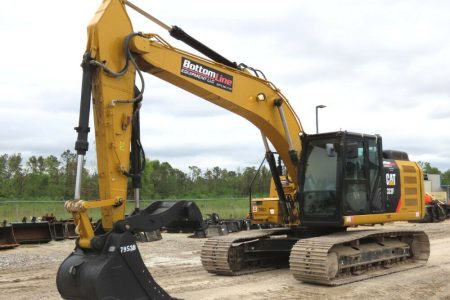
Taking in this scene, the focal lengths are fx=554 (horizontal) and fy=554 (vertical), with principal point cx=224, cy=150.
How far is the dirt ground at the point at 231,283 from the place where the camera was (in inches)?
338

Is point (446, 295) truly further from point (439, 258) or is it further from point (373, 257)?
point (439, 258)

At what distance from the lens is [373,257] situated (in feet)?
34.1

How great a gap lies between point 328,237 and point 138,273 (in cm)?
438

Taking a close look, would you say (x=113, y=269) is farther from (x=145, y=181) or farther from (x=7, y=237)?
(x=145, y=181)

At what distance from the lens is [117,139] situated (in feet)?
23.4

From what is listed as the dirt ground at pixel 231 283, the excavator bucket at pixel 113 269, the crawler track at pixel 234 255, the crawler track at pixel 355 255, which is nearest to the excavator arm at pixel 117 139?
the excavator bucket at pixel 113 269

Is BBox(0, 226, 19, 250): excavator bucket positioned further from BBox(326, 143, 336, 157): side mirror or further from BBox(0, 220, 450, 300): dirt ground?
BBox(326, 143, 336, 157): side mirror

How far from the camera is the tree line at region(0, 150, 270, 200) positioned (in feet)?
122

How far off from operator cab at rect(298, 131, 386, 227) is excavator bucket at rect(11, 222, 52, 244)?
9.77 meters

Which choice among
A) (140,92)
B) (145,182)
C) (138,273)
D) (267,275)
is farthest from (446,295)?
(145,182)

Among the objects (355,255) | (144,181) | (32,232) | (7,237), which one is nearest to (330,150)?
(355,255)

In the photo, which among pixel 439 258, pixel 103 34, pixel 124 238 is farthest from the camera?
pixel 439 258

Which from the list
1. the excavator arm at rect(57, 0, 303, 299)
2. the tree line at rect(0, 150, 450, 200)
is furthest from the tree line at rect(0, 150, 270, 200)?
the excavator arm at rect(57, 0, 303, 299)

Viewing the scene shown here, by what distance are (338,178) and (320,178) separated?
0.43 meters
